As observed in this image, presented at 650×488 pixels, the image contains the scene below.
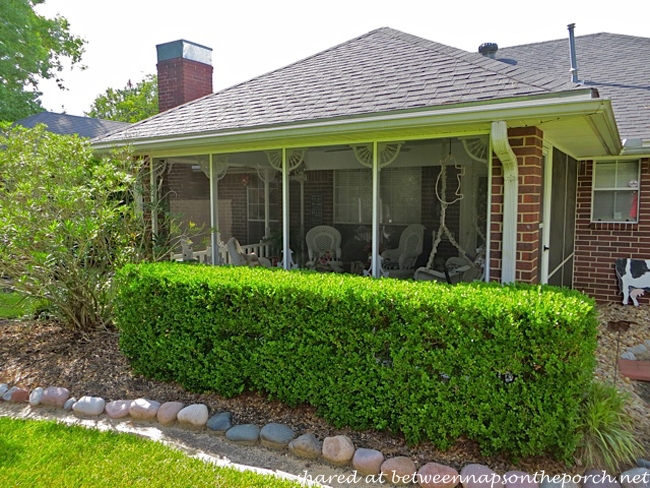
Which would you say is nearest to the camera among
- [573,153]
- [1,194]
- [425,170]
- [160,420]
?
[160,420]

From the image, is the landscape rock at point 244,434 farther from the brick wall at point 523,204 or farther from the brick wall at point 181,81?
the brick wall at point 181,81

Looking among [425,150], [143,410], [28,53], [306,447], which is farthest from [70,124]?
[306,447]

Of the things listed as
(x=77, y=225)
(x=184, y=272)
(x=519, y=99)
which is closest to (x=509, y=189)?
(x=519, y=99)

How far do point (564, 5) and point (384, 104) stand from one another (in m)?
7.86

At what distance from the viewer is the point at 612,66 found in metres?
9.33

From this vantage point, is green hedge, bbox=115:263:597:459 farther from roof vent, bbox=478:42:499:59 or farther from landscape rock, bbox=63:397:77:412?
roof vent, bbox=478:42:499:59

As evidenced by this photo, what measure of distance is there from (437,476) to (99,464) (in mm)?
2219

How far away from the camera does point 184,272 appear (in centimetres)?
455

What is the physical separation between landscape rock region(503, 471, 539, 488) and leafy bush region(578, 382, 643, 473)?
0.47 metres

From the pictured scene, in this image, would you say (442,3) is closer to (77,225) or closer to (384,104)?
(384,104)

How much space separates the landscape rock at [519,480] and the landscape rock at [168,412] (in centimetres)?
251

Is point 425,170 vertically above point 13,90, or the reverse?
point 13,90

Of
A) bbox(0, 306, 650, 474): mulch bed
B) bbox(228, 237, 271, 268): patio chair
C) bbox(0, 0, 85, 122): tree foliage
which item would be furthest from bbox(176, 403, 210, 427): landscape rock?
bbox(0, 0, 85, 122): tree foliage

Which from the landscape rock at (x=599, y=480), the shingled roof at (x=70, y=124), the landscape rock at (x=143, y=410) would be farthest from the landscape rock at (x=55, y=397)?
the shingled roof at (x=70, y=124)
